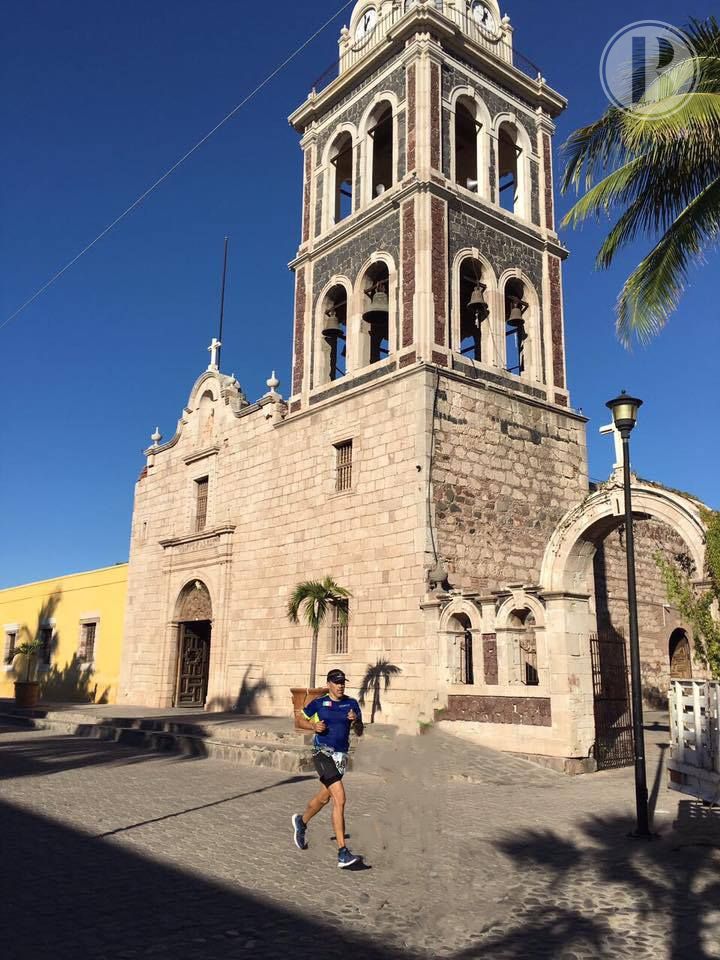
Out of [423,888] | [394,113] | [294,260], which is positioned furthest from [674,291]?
[294,260]

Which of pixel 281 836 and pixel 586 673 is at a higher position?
pixel 586 673

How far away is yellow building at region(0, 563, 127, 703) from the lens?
25.5 metres

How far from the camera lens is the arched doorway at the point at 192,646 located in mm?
21688

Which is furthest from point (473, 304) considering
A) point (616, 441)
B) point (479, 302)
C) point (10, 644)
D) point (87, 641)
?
point (10, 644)

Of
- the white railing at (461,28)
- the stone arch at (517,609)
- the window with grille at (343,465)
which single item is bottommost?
the stone arch at (517,609)

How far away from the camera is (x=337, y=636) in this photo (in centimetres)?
1678

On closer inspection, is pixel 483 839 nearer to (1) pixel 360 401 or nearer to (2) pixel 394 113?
(1) pixel 360 401

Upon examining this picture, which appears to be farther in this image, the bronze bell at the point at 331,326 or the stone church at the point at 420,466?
the bronze bell at the point at 331,326

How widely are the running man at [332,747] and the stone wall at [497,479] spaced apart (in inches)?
335

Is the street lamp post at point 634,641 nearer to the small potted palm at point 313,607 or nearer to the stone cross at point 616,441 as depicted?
the stone cross at point 616,441

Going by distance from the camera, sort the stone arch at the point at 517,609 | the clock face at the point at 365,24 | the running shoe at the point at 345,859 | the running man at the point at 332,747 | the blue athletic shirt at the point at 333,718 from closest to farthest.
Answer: the running shoe at the point at 345,859
the running man at the point at 332,747
the blue athletic shirt at the point at 333,718
the stone arch at the point at 517,609
the clock face at the point at 365,24

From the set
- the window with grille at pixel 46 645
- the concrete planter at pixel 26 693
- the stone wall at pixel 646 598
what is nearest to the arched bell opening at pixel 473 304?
the stone wall at pixel 646 598

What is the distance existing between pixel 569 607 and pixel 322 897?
7.52m

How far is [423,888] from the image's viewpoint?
6059 mm
